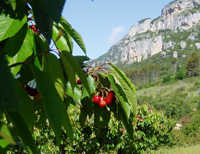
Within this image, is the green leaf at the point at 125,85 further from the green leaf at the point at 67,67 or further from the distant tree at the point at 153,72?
the distant tree at the point at 153,72

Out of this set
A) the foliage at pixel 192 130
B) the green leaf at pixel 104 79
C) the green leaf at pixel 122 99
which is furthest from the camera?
the foliage at pixel 192 130

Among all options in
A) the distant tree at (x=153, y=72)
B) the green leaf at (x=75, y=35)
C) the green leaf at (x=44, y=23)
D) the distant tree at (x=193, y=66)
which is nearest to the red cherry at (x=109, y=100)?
the green leaf at (x=75, y=35)

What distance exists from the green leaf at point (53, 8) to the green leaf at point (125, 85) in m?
0.56

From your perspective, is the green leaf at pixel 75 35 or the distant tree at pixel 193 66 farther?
the distant tree at pixel 193 66

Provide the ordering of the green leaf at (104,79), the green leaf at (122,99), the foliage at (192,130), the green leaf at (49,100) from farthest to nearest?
the foliage at (192,130)
the green leaf at (104,79)
the green leaf at (122,99)
the green leaf at (49,100)

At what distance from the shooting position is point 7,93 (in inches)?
6.6

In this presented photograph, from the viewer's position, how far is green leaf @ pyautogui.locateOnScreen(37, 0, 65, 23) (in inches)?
7.0

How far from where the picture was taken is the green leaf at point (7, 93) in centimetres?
17

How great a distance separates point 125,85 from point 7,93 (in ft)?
2.03

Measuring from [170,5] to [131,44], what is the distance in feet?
69.1

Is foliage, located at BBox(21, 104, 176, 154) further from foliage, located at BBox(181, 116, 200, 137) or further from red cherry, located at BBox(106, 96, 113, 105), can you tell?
foliage, located at BBox(181, 116, 200, 137)

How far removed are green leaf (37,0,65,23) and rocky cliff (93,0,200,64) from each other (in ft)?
204

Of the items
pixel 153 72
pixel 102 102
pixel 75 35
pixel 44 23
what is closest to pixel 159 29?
pixel 153 72

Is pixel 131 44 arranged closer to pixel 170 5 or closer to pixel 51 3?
pixel 170 5
